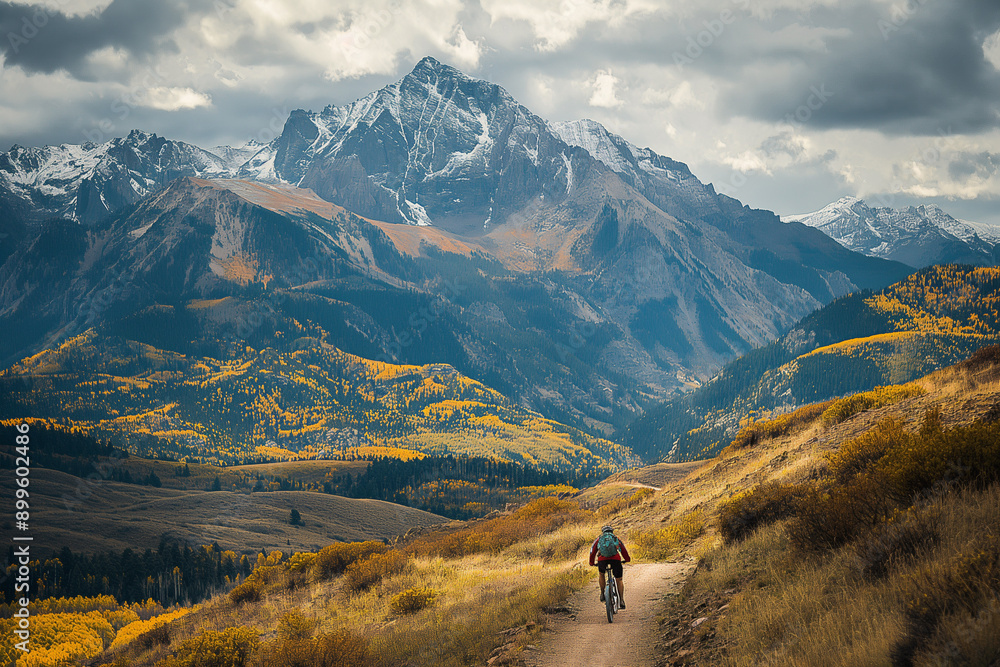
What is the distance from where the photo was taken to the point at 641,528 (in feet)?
112

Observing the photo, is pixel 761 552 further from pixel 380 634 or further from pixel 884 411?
pixel 884 411

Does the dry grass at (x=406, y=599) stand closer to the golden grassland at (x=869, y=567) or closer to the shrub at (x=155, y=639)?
the shrub at (x=155, y=639)

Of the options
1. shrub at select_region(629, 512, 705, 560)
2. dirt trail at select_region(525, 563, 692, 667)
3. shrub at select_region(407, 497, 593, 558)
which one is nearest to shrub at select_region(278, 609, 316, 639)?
dirt trail at select_region(525, 563, 692, 667)

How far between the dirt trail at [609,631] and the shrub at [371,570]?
45.2ft

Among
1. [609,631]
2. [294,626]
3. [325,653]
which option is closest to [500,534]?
[294,626]

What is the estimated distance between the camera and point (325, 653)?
17.8 metres

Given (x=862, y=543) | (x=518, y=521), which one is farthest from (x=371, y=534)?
(x=862, y=543)

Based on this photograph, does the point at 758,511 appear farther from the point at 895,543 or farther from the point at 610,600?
the point at 895,543

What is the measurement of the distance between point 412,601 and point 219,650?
7.13 meters

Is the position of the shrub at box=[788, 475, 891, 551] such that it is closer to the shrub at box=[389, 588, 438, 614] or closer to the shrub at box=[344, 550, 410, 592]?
the shrub at box=[389, 588, 438, 614]

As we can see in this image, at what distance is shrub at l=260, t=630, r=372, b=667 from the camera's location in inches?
693

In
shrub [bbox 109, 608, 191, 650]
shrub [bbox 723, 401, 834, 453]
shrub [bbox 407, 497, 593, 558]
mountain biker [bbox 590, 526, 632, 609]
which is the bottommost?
shrub [bbox 109, 608, 191, 650]

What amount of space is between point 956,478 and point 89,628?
12067 centimetres

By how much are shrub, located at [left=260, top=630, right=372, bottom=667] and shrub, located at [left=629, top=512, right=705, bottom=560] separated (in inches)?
512
